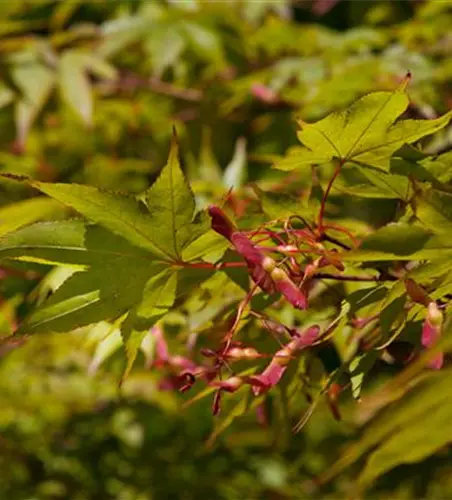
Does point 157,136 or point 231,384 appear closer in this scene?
point 231,384

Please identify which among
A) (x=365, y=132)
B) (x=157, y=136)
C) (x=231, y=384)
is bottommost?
(x=157, y=136)

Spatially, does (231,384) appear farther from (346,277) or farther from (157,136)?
(157,136)

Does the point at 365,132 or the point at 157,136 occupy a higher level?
the point at 365,132

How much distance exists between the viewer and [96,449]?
5.85 feet

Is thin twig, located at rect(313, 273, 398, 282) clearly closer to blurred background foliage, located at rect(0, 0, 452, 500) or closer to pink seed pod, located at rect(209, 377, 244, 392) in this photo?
pink seed pod, located at rect(209, 377, 244, 392)

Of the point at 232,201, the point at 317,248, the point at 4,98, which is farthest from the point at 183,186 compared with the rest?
the point at 4,98

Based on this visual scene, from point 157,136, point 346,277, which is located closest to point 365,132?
point 346,277

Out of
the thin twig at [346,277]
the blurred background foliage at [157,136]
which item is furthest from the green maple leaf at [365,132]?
the blurred background foliage at [157,136]

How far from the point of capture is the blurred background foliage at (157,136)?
1604mm

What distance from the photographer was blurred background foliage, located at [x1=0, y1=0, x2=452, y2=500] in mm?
1604

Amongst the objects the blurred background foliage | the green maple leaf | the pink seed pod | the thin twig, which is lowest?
the blurred background foliage

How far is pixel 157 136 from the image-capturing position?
1.90 metres

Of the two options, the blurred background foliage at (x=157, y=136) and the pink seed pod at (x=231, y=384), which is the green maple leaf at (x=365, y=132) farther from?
the blurred background foliage at (x=157, y=136)

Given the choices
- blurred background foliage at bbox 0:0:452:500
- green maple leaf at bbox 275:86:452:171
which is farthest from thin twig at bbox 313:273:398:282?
blurred background foliage at bbox 0:0:452:500
